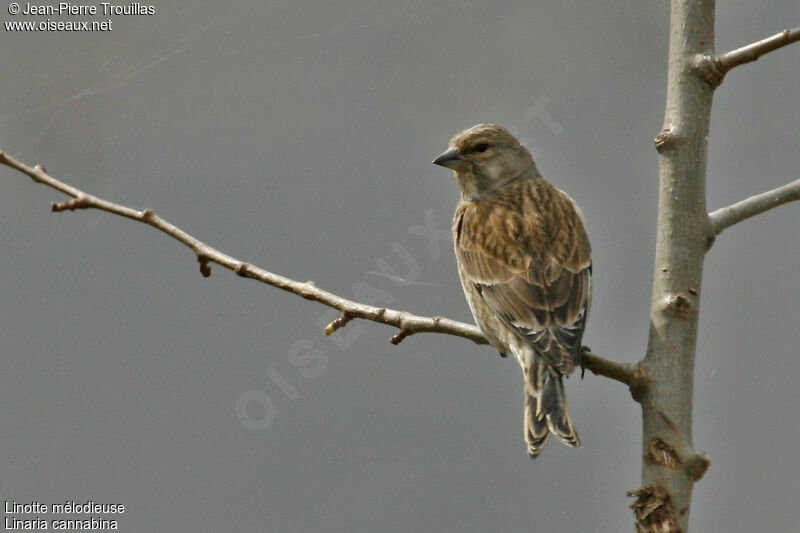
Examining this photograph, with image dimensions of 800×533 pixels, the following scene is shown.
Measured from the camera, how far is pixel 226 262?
2.77 m

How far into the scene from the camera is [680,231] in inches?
84.1

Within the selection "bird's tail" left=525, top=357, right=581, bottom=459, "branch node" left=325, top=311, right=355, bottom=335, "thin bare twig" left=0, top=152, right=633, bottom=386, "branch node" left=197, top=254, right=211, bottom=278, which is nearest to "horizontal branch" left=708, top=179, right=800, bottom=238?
"thin bare twig" left=0, top=152, right=633, bottom=386

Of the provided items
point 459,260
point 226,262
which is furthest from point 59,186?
point 459,260

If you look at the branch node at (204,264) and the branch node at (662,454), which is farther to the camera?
the branch node at (204,264)

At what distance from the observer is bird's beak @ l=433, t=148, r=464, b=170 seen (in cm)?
388

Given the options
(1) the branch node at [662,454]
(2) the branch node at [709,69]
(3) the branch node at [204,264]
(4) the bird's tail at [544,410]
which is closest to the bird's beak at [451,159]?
(4) the bird's tail at [544,410]

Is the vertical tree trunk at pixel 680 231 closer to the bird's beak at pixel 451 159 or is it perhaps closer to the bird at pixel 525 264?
the bird at pixel 525 264

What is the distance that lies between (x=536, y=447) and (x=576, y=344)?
40 centimetres

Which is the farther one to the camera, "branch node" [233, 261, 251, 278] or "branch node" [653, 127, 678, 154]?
"branch node" [233, 261, 251, 278]

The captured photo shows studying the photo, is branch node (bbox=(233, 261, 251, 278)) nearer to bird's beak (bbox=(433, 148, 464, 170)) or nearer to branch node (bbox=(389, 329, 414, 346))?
branch node (bbox=(389, 329, 414, 346))

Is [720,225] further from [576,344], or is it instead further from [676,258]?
[576,344]

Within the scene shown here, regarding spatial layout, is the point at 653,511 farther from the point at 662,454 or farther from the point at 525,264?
the point at 525,264

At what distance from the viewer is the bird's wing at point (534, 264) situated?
306 centimetres

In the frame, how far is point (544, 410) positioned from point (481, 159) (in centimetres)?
151
